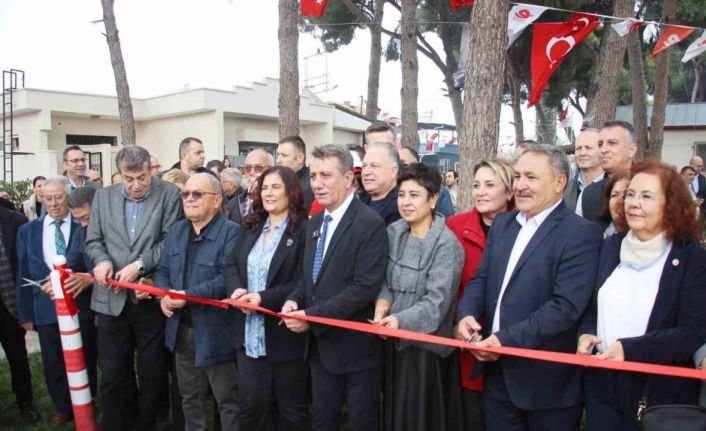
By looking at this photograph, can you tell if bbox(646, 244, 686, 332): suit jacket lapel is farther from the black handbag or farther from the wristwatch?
the wristwatch

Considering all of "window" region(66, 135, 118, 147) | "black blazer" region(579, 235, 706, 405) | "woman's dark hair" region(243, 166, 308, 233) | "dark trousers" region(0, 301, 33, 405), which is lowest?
"dark trousers" region(0, 301, 33, 405)

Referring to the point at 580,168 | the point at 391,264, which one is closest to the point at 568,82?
the point at 580,168

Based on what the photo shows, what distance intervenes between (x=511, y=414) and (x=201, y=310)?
198 centimetres

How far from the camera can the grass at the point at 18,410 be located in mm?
4293

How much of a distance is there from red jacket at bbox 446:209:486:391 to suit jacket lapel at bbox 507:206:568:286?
20.0 inches

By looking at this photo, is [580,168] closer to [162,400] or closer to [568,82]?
[162,400]

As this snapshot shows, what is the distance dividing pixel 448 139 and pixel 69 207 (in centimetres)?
3563

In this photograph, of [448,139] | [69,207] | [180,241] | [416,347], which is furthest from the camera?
[448,139]

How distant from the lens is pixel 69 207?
4219mm

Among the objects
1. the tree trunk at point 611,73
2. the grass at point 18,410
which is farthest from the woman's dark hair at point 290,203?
the tree trunk at point 611,73

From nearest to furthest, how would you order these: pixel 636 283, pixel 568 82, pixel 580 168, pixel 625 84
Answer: pixel 636 283 < pixel 580 168 < pixel 568 82 < pixel 625 84

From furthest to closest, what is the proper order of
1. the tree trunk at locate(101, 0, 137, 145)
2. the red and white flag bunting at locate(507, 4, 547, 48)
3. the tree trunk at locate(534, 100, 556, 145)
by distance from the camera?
1. the tree trunk at locate(534, 100, 556, 145)
2. the tree trunk at locate(101, 0, 137, 145)
3. the red and white flag bunting at locate(507, 4, 547, 48)

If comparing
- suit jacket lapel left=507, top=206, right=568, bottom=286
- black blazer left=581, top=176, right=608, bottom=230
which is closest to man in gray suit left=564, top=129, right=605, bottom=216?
black blazer left=581, top=176, right=608, bottom=230

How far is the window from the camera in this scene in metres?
20.2
